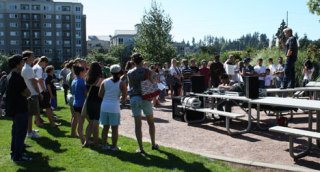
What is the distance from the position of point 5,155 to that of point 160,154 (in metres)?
3.01

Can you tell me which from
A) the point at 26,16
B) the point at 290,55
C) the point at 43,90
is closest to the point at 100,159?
the point at 43,90

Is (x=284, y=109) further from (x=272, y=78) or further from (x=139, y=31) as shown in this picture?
(x=139, y=31)

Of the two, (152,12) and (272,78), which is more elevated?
(152,12)

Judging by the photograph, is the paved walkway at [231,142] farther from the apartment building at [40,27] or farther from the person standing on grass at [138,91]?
the apartment building at [40,27]

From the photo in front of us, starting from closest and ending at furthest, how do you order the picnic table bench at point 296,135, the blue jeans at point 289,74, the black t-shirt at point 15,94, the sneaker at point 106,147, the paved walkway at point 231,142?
the picnic table bench at point 296,135
the paved walkway at point 231,142
the black t-shirt at point 15,94
the sneaker at point 106,147
the blue jeans at point 289,74

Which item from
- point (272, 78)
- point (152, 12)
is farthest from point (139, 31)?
point (272, 78)

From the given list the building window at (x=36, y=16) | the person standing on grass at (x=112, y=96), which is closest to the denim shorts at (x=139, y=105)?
the person standing on grass at (x=112, y=96)

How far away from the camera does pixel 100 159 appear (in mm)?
7352

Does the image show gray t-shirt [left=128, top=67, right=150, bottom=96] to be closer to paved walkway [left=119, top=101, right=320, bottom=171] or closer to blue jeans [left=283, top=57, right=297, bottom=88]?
paved walkway [left=119, top=101, right=320, bottom=171]

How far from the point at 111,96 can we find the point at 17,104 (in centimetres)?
171

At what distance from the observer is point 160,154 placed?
7.59m

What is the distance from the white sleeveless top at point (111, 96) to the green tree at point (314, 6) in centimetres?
2566

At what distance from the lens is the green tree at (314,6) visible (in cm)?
2952

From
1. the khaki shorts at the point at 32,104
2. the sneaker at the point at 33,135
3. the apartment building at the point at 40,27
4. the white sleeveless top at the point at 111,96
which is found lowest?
the sneaker at the point at 33,135
